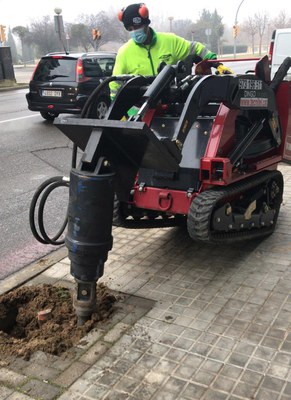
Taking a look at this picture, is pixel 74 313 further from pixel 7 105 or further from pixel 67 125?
pixel 7 105

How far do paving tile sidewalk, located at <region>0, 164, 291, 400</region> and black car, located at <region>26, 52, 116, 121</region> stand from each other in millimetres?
7746

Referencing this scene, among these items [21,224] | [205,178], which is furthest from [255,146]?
[21,224]

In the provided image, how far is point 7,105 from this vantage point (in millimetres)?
17016

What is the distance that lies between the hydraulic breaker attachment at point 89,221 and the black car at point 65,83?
8.59 meters

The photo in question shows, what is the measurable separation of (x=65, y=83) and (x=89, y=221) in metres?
9.37

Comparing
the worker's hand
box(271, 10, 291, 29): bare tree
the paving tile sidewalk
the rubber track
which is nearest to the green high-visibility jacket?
the worker's hand

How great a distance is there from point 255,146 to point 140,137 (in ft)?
6.09

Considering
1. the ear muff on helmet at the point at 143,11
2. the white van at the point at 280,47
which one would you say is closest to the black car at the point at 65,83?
the white van at the point at 280,47

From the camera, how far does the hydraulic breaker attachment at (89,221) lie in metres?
3.03

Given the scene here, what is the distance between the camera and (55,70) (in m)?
12.1

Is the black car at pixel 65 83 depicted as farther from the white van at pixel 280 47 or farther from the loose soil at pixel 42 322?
the loose soil at pixel 42 322

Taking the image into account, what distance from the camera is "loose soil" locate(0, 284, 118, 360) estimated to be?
3.17m

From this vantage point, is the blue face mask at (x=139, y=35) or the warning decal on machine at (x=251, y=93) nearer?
the warning decal on machine at (x=251, y=93)

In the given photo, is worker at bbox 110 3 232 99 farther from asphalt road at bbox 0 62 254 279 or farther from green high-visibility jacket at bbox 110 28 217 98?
asphalt road at bbox 0 62 254 279
